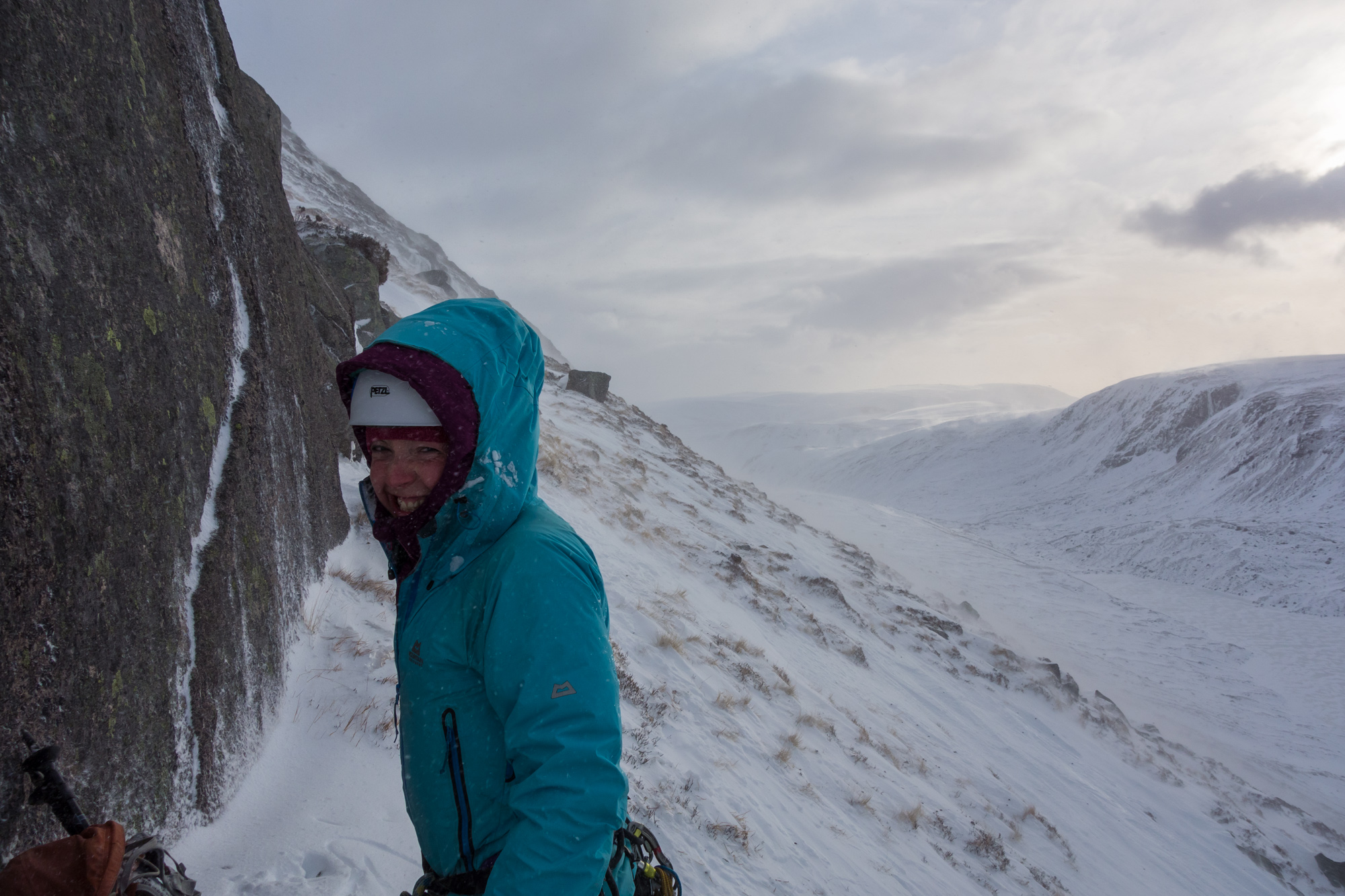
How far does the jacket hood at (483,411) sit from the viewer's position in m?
1.62

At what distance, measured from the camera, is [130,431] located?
8.07ft

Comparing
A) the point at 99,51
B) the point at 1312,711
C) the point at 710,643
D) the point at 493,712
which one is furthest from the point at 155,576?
the point at 1312,711

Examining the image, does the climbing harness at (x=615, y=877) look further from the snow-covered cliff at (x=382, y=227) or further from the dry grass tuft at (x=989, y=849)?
the snow-covered cliff at (x=382, y=227)

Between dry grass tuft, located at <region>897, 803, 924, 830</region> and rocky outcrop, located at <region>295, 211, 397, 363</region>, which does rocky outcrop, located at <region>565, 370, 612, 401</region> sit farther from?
dry grass tuft, located at <region>897, 803, 924, 830</region>

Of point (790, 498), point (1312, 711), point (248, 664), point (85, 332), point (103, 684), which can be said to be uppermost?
point (85, 332)

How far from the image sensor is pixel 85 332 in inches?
87.9

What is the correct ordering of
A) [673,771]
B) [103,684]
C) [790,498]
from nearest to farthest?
[103,684] → [673,771] → [790,498]

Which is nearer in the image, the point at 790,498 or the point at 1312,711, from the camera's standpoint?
the point at 1312,711

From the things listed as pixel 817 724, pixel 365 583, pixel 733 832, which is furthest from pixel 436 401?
pixel 817 724

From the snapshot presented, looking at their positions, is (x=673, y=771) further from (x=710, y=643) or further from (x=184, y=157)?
(x=184, y=157)

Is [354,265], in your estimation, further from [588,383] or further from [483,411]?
[588,383]

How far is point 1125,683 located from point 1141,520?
2211 cm

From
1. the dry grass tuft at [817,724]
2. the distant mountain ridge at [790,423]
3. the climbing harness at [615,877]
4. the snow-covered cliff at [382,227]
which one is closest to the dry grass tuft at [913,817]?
the dry grass tuft at [817,724]

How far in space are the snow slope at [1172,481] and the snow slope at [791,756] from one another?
20156mm
